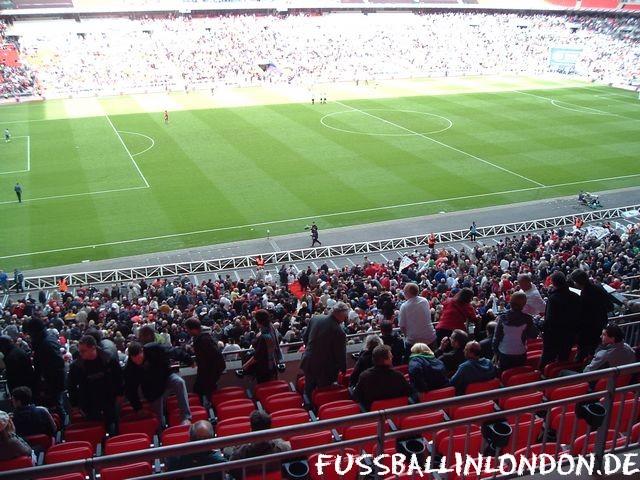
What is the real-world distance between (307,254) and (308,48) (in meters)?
46.2

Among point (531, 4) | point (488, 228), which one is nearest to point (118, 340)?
point (488, 228)

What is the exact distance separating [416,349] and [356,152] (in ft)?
97.9

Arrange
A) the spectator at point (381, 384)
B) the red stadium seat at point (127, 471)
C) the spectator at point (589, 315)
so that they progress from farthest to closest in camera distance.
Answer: the spectator at point (589, 315) < the spectator at point (381, 384) < the red stadium seat at point (127, 471)

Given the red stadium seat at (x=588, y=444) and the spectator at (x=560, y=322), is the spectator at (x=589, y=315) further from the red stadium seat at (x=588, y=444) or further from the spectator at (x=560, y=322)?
the red stadium seat at (x=588, y=444)

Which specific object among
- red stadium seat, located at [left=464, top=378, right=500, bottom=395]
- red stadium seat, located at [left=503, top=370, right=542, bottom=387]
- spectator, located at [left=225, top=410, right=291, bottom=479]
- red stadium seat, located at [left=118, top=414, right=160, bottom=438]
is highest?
spectator, located at [left=225, top=410, right=291, bottom=479]

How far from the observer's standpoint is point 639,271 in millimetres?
17109

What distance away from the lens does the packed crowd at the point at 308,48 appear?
57125 millimetres

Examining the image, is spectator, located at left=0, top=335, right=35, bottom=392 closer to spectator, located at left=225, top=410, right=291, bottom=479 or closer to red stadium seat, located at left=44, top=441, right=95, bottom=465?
red stadium seat, located at left=44, top=441, right=95, bottom=465

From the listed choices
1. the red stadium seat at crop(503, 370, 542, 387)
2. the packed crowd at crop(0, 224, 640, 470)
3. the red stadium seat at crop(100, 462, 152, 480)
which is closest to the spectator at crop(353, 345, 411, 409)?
the packed crowd at crop(0, 224, 640, 470)

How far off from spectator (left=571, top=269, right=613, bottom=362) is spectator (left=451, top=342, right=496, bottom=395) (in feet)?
Answer: 5.31

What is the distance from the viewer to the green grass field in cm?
2692

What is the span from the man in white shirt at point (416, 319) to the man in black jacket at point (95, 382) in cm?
357


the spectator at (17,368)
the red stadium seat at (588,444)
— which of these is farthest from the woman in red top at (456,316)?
the spectator at (17,368)

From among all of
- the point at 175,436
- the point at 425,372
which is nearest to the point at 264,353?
the point at 175,436
